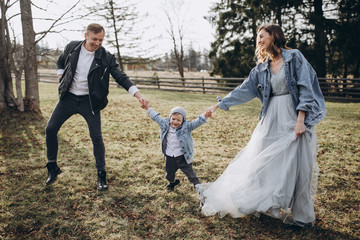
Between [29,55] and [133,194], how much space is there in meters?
6.24

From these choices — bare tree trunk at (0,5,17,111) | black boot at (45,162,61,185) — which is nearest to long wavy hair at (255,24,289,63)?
black boot at (45,162,61,185)

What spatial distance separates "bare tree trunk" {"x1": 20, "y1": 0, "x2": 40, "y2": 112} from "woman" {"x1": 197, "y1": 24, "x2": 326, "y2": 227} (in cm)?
709

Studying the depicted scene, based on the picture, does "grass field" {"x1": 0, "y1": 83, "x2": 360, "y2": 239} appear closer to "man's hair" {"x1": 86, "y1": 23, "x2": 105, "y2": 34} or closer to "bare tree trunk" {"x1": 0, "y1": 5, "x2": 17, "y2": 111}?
"bare tree trunk" {"x1": 0, "y1": 5, "x2": 17, "y2": 111}

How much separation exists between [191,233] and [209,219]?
0.35 metres

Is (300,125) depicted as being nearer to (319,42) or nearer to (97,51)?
(97,51)

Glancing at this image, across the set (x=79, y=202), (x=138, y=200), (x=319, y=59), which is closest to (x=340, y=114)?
(x=319, y=59)

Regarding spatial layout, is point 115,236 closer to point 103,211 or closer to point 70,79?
point 103,211

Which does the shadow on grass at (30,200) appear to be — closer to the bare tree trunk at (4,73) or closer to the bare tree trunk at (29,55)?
the bare tree trunk at (4,73)

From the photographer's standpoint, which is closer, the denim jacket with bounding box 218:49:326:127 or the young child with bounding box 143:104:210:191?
the denim jacket with bounding box 218:49:326:127

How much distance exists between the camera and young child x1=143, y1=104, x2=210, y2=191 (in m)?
3.44

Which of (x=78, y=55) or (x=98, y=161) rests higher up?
(x=78, y=55)

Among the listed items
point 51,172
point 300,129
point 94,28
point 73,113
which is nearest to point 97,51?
point 94,28

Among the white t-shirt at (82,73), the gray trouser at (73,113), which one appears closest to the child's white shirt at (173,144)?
the white t-shirt at (82,73)

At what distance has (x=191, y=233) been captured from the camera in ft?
9.48
